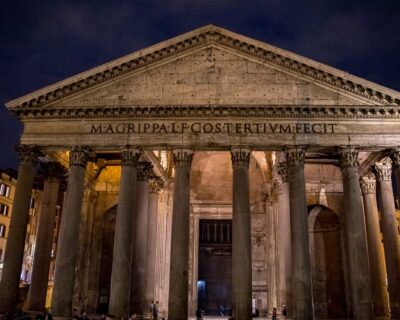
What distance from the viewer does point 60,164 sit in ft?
64.0

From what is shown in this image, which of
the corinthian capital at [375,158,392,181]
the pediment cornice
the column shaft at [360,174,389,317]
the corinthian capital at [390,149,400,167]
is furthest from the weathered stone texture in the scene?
the column shaft at [360,174,389,317]

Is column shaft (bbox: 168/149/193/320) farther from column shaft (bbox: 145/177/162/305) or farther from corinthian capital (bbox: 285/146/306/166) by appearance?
column shaft (bbox: 145/177/162/305)

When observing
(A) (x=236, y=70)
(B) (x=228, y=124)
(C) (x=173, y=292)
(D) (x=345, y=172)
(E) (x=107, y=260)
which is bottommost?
(C) (x=173, y=292)

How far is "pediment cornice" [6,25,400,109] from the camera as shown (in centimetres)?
1664

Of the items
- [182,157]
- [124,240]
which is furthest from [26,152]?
[182,157]

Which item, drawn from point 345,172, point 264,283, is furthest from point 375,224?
point 264,283

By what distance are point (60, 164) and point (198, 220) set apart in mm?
8293

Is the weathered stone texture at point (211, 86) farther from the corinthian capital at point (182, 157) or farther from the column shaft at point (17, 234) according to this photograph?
the column shaft at point (17, 234)

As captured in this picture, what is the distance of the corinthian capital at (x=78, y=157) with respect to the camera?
54.6 ft

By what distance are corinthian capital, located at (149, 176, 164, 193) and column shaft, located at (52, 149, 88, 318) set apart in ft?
15.4

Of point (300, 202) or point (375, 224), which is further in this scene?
point (375, 224)

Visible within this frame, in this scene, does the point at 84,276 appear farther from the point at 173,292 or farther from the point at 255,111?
the point at 255,111

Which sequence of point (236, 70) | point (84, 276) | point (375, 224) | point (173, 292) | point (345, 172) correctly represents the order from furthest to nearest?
1. point (84, 276)
2. point (375, 224)
3. point (236, 70)
4. point (345, 172)
5. point (173, 292)

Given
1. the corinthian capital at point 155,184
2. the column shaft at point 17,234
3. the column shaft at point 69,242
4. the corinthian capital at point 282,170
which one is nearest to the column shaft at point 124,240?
the column shaft at point 69,242
